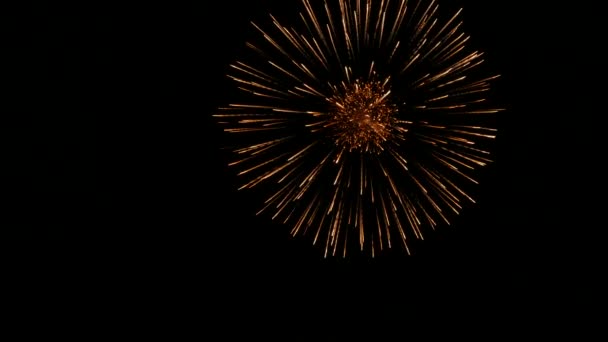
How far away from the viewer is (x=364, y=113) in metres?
2.08

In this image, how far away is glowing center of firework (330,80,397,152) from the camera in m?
2.08

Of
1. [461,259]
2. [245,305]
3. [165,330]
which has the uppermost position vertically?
[461,259]

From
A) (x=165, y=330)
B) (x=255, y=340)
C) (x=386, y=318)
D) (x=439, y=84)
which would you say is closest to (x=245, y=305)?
(x=255, y=340)

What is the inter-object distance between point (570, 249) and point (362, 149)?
114 centimetres

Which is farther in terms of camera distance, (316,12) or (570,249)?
(570,249)

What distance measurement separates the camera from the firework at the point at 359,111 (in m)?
2.08

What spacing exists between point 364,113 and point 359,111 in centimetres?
2

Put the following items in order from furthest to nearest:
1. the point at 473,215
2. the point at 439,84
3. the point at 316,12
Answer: the point at 473,215
the point at 316,12
the point at 439,84

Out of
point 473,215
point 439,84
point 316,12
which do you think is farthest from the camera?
point 473,215

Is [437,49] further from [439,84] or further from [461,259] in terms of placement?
[461,259]

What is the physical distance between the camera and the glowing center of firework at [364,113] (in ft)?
6.84

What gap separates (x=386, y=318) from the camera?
2623 millimetres

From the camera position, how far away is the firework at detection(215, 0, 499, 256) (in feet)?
6.82

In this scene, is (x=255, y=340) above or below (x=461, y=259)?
below
